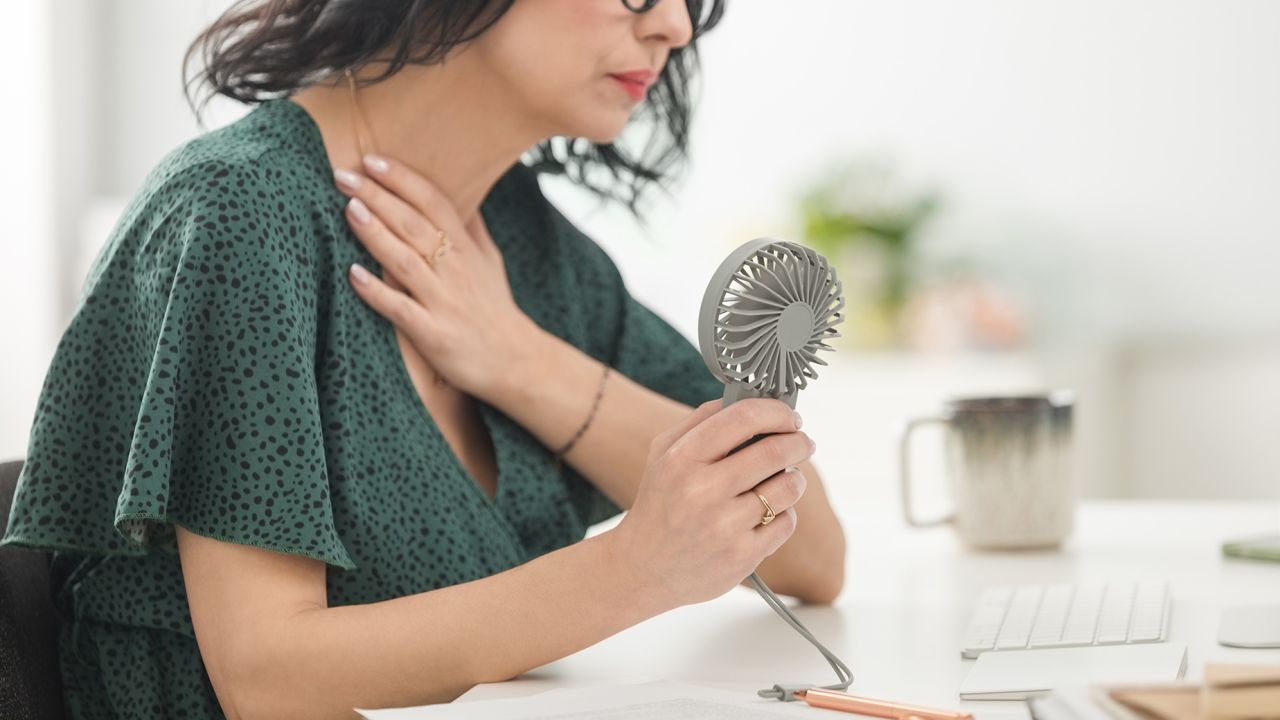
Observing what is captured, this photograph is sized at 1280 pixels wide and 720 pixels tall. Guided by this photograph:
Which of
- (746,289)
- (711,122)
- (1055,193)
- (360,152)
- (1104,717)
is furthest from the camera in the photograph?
(711,122)

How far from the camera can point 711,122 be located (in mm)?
3514

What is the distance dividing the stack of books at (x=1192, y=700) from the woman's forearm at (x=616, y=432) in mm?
469

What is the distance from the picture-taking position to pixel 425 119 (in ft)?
3.44

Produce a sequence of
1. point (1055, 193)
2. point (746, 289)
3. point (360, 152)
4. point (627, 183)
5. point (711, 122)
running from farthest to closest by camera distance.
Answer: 1. point (711, 122)
2. point (1055, 193)
3. point (627, 183)
4. point (360, 152)
5. point (746, 289)

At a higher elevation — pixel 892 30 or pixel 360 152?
pixel 892 30

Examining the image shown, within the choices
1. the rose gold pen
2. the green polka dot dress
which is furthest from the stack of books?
the green polka dot dress

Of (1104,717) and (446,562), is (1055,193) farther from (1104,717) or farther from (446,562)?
(1104,717)

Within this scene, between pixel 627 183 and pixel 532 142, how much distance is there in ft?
0.81

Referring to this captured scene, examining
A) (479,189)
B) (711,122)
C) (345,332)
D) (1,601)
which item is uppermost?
(711,122)

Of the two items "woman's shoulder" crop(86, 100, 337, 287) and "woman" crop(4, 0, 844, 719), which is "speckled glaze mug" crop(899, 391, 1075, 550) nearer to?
"woman" crop(4, 0, 844, 719)

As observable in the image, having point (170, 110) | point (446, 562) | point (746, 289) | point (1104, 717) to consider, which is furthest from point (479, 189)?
point (170, 110)

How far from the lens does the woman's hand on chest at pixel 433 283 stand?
0.98 meters

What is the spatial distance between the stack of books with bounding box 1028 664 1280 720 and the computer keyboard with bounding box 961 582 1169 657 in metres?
0.28

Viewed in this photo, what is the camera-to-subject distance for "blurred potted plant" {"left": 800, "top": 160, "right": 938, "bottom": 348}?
3.28 metres
